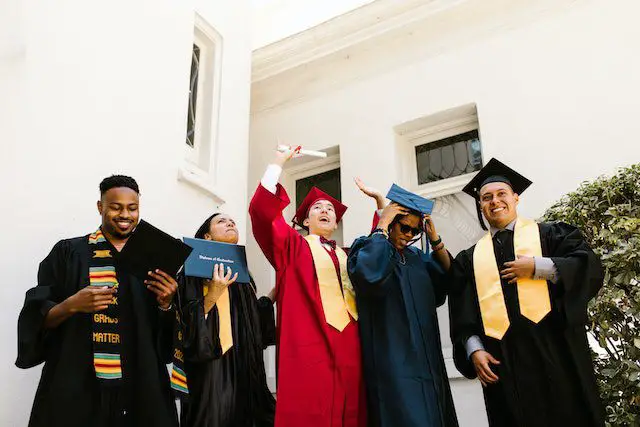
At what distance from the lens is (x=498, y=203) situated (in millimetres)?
3350

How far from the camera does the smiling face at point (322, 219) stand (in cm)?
380

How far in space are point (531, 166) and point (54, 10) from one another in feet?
12.1

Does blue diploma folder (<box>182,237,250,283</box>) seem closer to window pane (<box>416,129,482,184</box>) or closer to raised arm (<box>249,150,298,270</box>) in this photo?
raised arm (<box>249,150,298,270</box>)

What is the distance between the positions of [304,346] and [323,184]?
369 centimetres

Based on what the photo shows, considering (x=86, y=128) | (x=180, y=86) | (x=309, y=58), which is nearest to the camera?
(x=86, y=128)

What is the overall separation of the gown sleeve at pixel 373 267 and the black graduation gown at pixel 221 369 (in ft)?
2.23

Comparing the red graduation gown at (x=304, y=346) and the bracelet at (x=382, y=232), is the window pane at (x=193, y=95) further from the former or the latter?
the bracelet at (x=382, y=232)

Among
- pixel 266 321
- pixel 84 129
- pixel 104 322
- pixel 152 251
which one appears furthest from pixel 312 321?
pixel 84 129

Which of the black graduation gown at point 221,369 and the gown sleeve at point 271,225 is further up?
the gown sleeve at point 271,225

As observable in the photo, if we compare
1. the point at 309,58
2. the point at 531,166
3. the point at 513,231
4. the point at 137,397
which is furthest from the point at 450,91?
the point at 137,397

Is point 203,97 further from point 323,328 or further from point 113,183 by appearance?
point 323,328

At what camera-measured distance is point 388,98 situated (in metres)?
6.18

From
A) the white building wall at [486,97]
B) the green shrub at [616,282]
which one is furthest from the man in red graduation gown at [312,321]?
the white building wall at [486,97]

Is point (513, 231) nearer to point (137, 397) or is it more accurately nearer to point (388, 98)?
point (137, 397)
